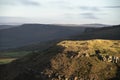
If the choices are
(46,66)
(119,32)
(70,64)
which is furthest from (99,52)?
(119,32)

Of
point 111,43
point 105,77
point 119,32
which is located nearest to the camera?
point 105,77

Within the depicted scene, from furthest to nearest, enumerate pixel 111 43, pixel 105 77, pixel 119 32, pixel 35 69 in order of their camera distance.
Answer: pixel 119 32 < pixel 111 43 < pixel 35 69 < pixel 105 77

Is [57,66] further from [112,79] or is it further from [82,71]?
[112,79]

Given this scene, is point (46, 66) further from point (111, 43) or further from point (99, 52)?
point (111, 43)

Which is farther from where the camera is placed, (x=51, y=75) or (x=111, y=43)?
(x=111, y=43)

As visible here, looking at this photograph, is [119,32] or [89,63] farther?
[119,32]

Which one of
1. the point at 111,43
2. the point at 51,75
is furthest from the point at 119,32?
the point at 51,75
